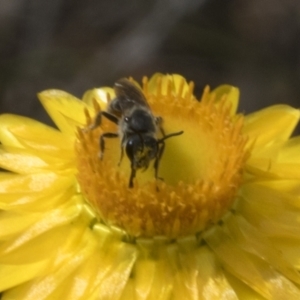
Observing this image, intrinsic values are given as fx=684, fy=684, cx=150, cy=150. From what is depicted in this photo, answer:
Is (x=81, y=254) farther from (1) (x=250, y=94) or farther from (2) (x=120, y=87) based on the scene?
(1) (x=250, y=94)

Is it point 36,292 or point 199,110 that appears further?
point 199,110

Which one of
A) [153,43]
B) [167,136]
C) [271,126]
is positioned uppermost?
[167,136]

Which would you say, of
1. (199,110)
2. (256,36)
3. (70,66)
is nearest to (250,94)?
(256,36)

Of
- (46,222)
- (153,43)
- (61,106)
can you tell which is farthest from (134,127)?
(153,43)

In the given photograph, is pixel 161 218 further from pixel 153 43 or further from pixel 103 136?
pixel 153 43

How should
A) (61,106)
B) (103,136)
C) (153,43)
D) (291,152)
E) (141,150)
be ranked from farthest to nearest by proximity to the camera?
(153,43) → (61,106) → (291,152) → (103,136) → (141,150)
